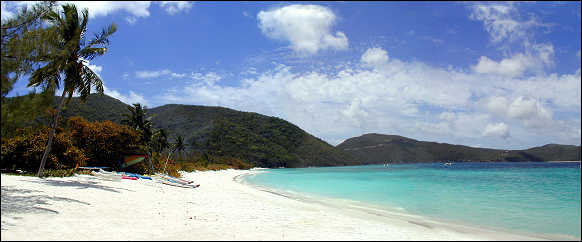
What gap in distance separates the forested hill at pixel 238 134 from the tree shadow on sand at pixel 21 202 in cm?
6929

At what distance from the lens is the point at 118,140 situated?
23.5 meters

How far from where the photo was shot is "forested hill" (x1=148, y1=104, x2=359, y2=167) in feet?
330

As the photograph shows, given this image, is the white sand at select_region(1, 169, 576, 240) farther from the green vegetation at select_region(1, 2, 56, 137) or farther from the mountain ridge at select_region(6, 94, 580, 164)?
the mountain ridge at select_region(6, 94, 580, 164)

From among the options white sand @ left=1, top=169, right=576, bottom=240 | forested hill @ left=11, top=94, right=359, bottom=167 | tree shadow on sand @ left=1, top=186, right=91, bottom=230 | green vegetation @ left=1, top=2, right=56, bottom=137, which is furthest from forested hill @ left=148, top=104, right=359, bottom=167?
green vegetation @ left=1, top=2, right=56, bottom=137

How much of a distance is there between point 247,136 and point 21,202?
4071 inches

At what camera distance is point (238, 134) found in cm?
10844

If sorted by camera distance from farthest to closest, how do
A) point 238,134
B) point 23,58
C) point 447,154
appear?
point 447,154 < point 238,134 < point 23,58

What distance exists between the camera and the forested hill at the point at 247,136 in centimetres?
10044

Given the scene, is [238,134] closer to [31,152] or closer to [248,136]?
[248,136]

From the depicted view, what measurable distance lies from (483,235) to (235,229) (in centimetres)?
568

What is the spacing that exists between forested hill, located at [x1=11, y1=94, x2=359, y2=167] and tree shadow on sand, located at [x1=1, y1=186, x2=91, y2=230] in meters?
69.3

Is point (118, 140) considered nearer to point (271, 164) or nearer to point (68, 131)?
point (68, 131)

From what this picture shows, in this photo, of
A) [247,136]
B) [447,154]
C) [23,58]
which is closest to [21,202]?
[23,58]

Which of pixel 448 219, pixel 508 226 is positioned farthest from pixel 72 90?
pixel 508 226
